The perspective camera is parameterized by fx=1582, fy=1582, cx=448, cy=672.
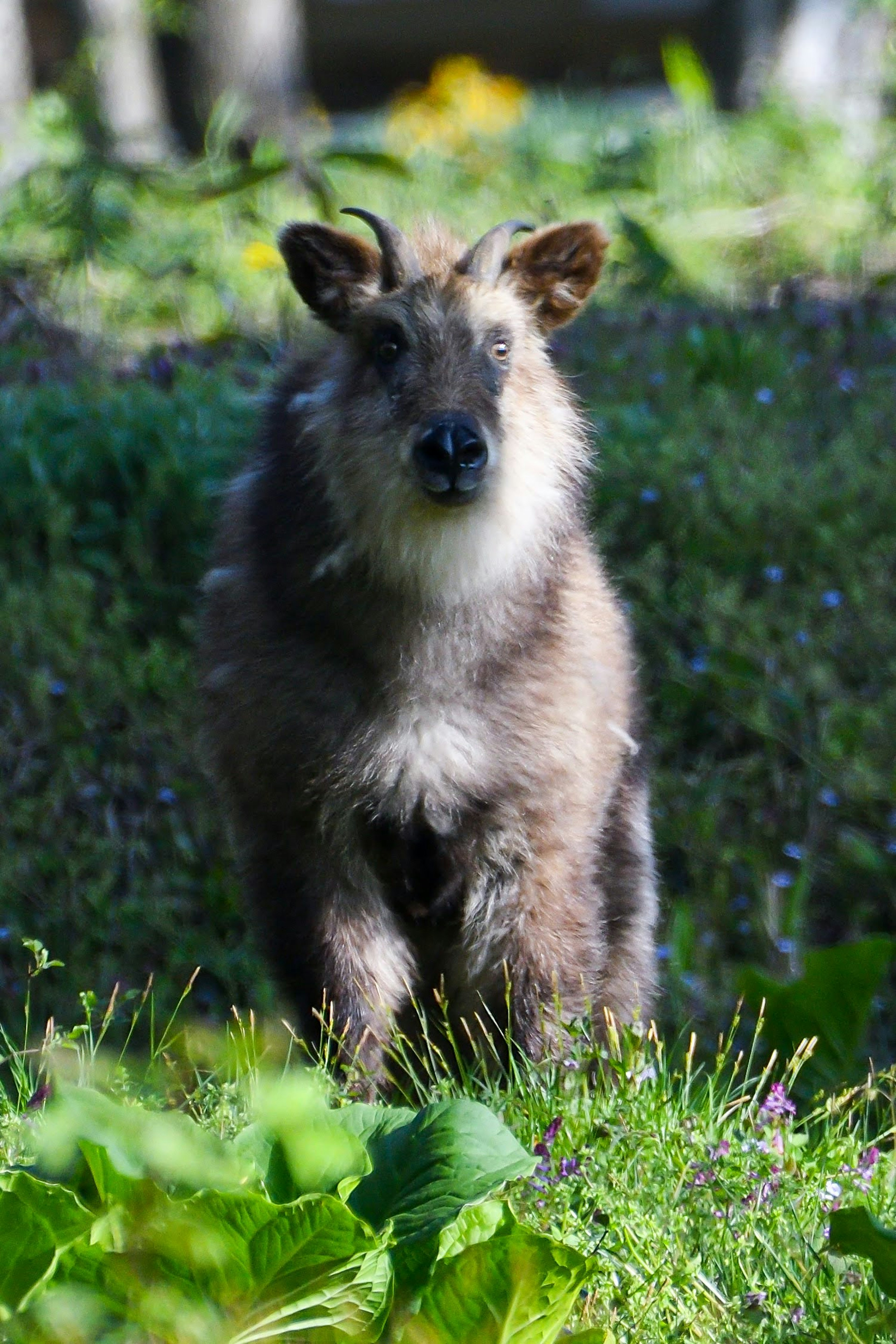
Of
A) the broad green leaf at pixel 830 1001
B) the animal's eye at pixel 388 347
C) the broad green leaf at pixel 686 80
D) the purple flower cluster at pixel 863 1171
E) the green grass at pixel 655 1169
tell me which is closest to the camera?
the green grass at pixel 655 1169

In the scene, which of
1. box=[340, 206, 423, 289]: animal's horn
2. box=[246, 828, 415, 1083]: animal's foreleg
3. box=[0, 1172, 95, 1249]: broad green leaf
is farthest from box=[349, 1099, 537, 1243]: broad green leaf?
box=[340, 206, 423, 289]: animal's horn

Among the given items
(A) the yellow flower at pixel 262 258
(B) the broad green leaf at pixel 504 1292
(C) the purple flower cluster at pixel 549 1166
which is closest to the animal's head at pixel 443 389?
(C) the purple flower cluster at pixel 549 1166

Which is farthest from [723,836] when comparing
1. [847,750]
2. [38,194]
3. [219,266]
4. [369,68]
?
[369,68]

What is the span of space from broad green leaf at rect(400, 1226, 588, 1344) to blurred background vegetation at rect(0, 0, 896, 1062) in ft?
6.52

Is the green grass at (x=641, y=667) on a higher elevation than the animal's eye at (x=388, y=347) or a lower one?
lower

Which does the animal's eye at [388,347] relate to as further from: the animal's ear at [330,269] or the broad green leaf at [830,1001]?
the broad green leaf at [830,1001]

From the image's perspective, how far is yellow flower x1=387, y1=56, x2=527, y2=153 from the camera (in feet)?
36.5

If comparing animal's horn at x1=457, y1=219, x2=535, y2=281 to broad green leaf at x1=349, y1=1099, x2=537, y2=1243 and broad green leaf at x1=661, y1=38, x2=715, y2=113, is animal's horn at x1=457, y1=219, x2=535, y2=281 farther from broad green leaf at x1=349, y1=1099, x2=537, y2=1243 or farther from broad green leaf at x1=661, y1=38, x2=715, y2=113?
broad green leaf at x1=661, y1=38, x2=715, y2=113

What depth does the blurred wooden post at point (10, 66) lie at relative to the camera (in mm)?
10211

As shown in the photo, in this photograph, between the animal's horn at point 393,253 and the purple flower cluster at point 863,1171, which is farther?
the animal's horn at point 393,253

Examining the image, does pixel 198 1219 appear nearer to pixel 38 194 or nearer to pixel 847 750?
pixel 847 750

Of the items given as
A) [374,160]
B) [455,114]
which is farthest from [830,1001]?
[455,114]

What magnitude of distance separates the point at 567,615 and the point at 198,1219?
2023mm

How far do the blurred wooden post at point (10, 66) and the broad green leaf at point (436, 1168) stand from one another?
345 inches
